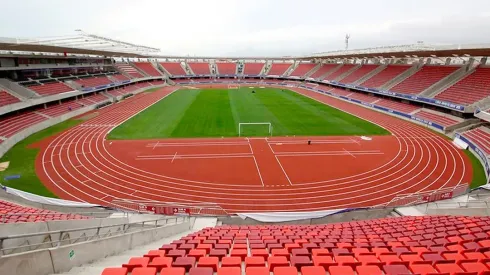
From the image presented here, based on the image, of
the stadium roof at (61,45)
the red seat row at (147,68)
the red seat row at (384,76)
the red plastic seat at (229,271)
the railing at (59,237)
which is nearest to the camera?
the red plastic seat at (229,271)

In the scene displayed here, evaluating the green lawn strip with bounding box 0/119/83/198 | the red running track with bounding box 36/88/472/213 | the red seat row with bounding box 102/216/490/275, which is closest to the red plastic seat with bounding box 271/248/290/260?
the red seat row with bounding box 102/216/490/275

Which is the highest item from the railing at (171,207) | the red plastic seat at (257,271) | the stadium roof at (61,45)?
the stadium roof at (61,45)

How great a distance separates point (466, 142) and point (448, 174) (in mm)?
8524

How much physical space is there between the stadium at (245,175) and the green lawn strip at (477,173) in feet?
0.42

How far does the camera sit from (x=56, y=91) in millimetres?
40812

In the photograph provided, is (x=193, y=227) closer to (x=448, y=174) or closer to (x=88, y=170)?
(x=88, y=170)

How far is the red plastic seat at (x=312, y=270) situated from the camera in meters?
4.76

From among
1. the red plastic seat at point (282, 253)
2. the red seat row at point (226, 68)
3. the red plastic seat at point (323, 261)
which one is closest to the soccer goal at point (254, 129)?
the red plastic seat at point (282, 253)

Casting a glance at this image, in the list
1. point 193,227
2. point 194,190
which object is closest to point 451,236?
point 193,227

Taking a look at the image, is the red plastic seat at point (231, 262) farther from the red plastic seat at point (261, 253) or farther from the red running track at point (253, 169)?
the red running track at point (253, 169)

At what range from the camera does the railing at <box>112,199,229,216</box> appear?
1537 centimetres


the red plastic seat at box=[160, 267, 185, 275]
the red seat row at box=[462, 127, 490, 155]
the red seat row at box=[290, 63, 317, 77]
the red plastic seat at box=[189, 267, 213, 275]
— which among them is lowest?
the red seat row at box=[462, 127, 490, 155]

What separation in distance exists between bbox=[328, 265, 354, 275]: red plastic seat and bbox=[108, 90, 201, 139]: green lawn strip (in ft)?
89.7

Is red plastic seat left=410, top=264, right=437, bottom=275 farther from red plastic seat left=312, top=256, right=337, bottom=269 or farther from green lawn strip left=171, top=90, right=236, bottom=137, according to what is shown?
green lawn strip left=171, top=90, right=236, bottom=137
